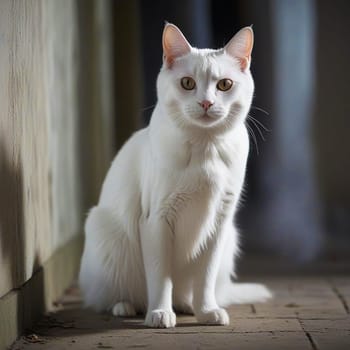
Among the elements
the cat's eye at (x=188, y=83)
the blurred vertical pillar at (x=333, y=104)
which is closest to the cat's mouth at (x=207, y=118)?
the cat's eye at (x=188, y=83)

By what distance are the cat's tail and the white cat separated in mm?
241

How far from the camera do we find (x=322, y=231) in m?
6.36

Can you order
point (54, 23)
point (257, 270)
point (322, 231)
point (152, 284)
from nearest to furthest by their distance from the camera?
point (152, 284)
point (54, 23)
point (257, 270)
point (322, 231)

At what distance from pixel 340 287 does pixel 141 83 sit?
8.56ft

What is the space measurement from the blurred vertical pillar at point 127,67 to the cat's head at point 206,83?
2.89 metres

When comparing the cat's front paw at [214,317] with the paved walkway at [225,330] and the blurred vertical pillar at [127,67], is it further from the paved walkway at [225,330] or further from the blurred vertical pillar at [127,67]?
the blurred vertical pillar at [127,67]

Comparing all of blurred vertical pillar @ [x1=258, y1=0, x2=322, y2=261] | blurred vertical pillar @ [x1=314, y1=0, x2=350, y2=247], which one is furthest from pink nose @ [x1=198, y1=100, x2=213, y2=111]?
blurred vertical pillar @ [x1=314, y1=0, x2=350, y2=247]

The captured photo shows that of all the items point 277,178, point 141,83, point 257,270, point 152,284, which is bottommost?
point 277,178

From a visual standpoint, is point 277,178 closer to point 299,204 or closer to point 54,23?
point 299,204

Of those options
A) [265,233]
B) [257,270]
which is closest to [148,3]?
[265,233]

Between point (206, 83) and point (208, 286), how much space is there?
716 millimetres

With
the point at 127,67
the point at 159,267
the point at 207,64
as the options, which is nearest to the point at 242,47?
the point at 207,64

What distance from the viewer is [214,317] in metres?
2.50

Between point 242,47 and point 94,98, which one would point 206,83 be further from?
point 94,98
